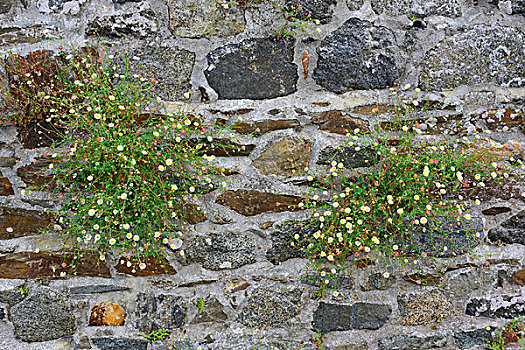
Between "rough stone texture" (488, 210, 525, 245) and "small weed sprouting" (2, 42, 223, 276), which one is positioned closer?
"small weed sprouting" (2, 42, 223, 276)

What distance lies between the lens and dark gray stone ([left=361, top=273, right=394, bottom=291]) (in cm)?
218

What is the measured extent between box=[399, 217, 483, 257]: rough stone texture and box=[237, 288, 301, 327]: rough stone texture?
681mm

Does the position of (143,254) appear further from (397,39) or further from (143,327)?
(397,39)

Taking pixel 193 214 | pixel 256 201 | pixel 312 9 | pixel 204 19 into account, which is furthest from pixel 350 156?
pixel 204 19

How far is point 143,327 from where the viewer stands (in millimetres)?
2145

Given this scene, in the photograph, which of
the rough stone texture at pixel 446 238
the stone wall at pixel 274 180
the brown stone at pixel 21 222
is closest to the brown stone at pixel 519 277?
the stone wall at pixel 274 180

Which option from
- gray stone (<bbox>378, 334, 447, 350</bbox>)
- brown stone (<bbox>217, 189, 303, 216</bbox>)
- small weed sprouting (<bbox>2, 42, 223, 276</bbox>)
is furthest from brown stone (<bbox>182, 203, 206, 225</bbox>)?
gray stone (<bbox>378, 334, 447, 350</bbox>)

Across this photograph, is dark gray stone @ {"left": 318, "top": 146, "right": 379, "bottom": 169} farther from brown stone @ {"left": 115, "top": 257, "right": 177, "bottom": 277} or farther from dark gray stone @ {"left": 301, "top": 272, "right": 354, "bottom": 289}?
brown stone @ {"left": 115, "top": 257, "right": 177, "bottom": 277}

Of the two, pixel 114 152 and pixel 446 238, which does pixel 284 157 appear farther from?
pixel 446 238

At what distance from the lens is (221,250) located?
214cm

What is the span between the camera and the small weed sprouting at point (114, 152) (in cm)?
195

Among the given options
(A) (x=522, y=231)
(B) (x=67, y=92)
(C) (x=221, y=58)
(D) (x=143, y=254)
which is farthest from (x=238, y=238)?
(A) (x=522, y=231)

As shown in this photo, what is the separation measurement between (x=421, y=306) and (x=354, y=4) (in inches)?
66.5

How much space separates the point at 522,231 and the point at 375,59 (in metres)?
1.27
